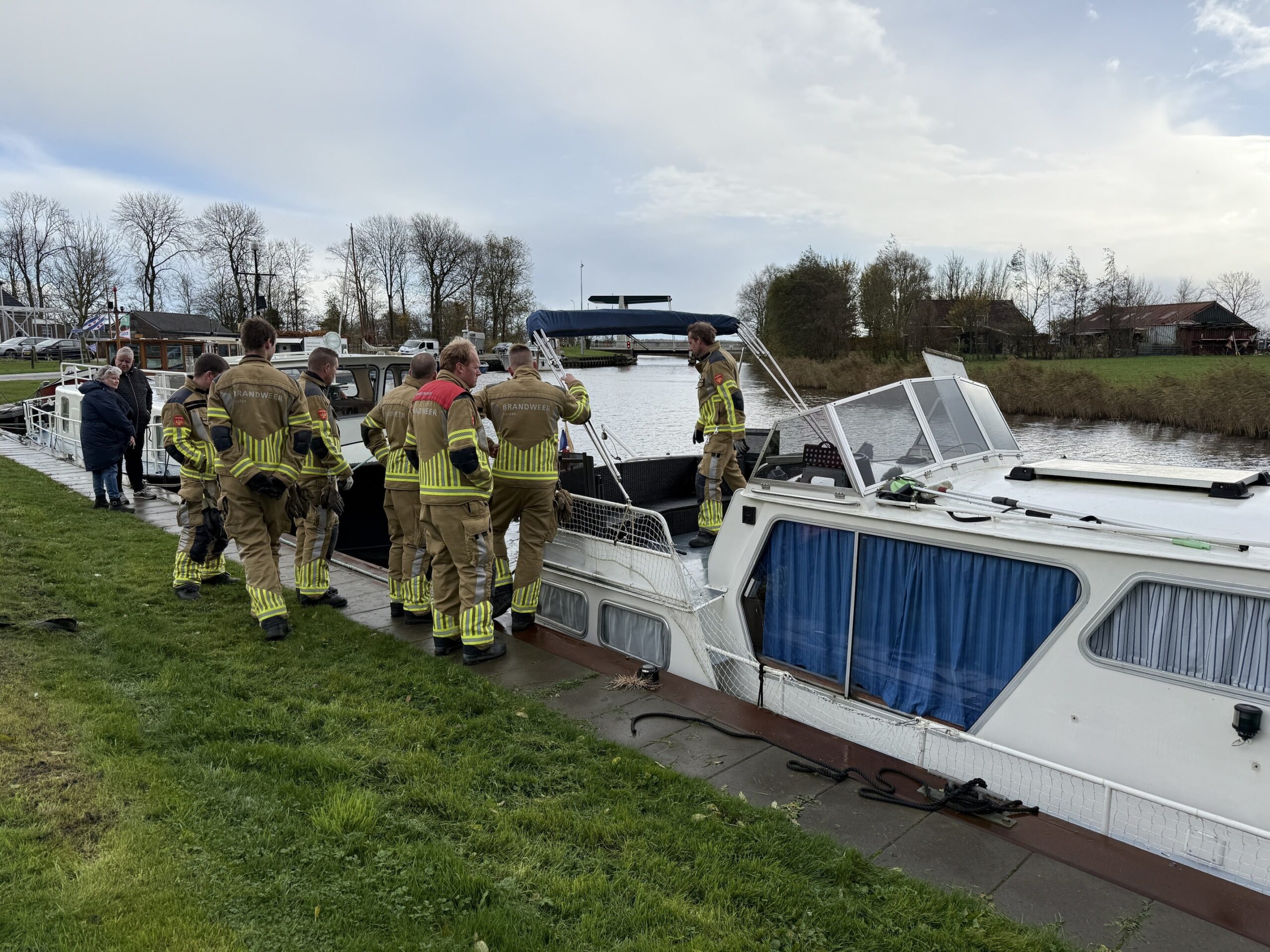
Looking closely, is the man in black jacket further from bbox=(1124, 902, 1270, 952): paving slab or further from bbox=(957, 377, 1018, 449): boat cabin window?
bbox=(1124, 902, 1270, 952): paving slab

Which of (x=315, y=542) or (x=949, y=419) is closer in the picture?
(x=949, y=419)

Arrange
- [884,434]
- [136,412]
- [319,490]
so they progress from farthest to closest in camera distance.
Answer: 1. [136,412]
2. [319,490]
3. [884,434]

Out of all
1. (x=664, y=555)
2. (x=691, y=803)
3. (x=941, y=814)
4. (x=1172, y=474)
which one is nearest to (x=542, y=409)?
(x=664, y=555)

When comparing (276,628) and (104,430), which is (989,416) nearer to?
(276,628)

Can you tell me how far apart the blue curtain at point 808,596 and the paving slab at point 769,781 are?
0.67 m

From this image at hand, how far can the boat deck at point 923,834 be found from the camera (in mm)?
2615

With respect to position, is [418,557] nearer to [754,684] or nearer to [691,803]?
[754,684]

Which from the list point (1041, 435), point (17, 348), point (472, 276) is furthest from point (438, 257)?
point (1041, 435)

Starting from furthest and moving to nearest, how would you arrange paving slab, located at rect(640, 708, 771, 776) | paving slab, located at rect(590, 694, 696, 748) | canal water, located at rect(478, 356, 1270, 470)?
canal water, located at rect(478, 356, 1270, 470) → paving slab, located at rect(590, 694, 696, 748) → paving slab, located at rect(640, 708, 771, 776)

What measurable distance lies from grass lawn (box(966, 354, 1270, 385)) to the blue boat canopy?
75.2 ft

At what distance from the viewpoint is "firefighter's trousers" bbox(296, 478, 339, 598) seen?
6031 millimetres

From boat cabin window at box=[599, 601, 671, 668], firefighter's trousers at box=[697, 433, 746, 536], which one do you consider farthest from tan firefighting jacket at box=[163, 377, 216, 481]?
firefighter's trousers at box=[697, 433, 746, 536]

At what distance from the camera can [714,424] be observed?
6449mm

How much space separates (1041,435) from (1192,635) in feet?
68.1
